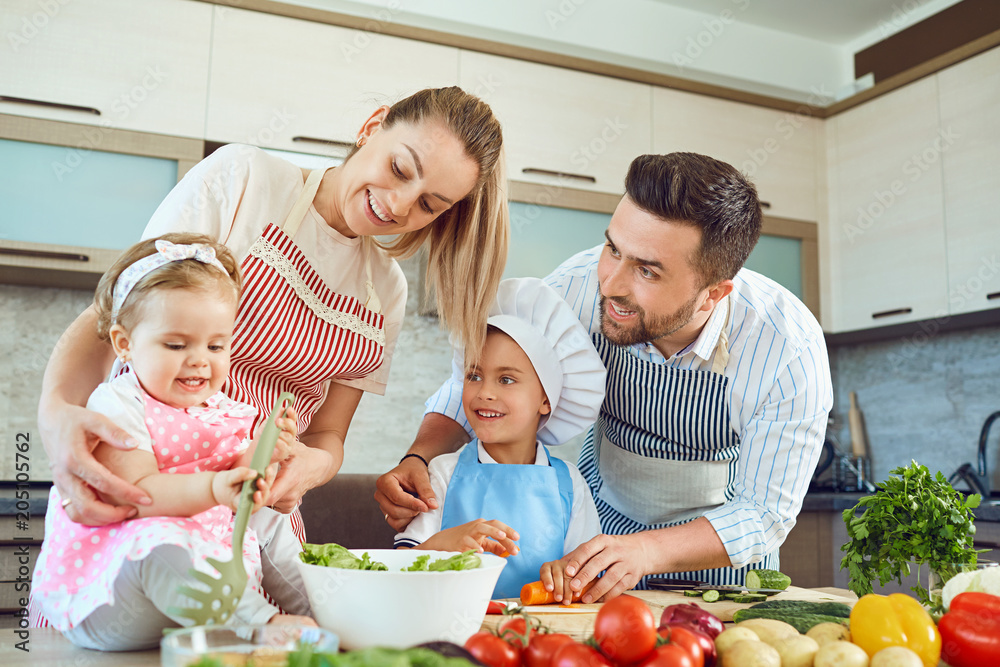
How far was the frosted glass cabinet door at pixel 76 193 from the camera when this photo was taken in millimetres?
2311

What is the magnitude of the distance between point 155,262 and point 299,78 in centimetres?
184

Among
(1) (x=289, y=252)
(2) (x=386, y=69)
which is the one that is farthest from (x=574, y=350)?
(2) (x=386, y=69)

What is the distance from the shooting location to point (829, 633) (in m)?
0.80

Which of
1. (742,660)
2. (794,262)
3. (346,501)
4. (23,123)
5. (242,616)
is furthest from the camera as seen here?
(794,262)

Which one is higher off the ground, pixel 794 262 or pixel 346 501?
pixel 794 262

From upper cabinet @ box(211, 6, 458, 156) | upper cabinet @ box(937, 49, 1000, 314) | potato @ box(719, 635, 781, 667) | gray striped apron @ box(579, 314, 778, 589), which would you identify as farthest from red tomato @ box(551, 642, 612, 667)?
upper cabinet @ box(937, 49, 1000, 314)

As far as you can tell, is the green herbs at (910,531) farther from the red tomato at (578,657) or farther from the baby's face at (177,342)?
the baby's face at (177,342)

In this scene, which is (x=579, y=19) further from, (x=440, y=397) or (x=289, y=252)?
(x=289, y=252)

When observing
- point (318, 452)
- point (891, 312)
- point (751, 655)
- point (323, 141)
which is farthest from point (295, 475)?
point (891, 312)

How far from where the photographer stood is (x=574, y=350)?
4.71ft

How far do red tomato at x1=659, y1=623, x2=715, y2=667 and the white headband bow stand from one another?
620mm

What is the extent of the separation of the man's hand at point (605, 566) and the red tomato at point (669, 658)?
41 centimetres

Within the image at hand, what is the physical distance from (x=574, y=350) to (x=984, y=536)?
1697 mm

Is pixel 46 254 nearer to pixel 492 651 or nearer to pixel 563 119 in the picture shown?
pixel 563 119
